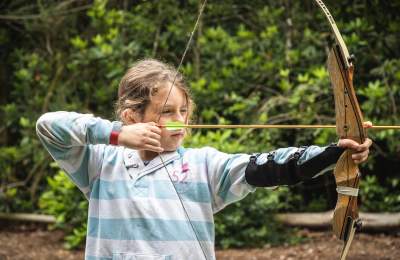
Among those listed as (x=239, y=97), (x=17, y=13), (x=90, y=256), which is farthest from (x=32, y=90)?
(x=90, y=256)

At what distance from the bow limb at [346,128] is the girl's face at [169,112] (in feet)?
1.61

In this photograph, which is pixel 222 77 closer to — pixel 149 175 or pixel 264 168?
pixel 149 175

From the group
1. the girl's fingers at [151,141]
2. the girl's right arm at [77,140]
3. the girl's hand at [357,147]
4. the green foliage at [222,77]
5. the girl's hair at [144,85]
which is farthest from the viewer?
the green foliage at [222,77]

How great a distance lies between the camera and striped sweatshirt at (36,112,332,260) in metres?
1.90

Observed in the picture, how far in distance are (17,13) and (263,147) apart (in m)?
2.84

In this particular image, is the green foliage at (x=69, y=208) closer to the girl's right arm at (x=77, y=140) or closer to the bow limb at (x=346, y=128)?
the girl's right arm at (x=77, y=140)

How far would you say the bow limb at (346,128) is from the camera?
1627 mm

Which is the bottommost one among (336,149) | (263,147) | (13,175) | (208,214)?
(13,175)

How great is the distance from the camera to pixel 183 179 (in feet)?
6.43

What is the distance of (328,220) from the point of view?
479cm

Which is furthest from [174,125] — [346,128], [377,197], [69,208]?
[377,197]

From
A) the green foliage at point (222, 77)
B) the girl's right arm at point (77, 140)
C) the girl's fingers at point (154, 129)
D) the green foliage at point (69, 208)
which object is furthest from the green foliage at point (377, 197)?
the girl's fingers at point (154, 129)

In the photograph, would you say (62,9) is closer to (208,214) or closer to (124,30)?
(124,30)

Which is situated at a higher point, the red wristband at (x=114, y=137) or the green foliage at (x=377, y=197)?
the red wristband at (x=114, y=137)
